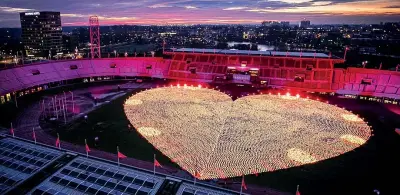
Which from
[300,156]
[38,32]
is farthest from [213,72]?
[38,32]

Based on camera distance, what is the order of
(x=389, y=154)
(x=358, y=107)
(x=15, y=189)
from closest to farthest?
(x=15, y=189) → (x=389, y=154) → (x=358, y=107)

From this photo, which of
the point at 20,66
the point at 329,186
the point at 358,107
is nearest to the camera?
the point at 329,186

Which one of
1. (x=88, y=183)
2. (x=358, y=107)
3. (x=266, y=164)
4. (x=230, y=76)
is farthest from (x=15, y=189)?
(x=358, y=107)

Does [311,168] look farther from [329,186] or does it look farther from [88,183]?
[88,183]

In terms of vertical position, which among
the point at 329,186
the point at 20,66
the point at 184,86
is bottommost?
the point at 329,186

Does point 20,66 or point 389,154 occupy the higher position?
point 20,66

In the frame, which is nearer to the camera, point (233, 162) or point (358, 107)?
point (233, 162)

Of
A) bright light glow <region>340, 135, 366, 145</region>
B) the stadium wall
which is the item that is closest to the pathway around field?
the stadium wall

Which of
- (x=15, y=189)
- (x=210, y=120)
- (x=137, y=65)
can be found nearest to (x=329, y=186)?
(x=210, y=120)
